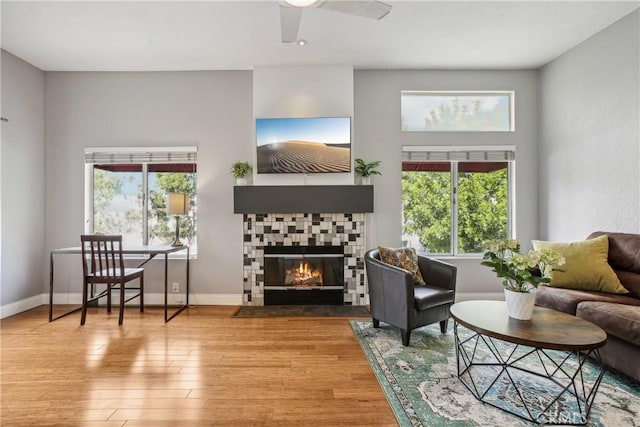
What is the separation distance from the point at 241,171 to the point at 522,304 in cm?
311

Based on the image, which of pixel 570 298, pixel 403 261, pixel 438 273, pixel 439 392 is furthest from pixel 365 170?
pixel 439 392

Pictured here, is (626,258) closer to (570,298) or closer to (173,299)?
(570,298)

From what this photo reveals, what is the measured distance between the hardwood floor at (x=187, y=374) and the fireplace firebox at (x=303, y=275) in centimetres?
59

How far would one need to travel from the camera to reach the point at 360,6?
2094 mm

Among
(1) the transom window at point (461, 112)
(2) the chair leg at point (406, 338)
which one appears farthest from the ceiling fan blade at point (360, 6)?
(2) the chair leg at point (406, 338)

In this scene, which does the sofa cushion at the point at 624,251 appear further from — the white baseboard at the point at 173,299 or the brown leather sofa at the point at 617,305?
the white baseboard at the point at 173,299

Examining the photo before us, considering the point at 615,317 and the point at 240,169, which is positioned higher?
the point at 240,169

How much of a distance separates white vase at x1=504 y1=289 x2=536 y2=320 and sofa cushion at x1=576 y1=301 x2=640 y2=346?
0.59 meters

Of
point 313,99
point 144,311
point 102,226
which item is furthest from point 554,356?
point 102,226

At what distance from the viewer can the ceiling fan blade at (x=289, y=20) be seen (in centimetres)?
213

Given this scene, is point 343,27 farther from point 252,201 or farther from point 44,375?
point 44,375

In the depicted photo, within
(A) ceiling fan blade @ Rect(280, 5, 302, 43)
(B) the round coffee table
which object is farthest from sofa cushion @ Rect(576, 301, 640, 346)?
(A) ceiling fan blade @ Rect(280, 5, 302, 43)

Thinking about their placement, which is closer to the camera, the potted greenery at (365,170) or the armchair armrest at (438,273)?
the armchair armrest at (438,273)

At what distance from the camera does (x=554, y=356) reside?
2521 mm
